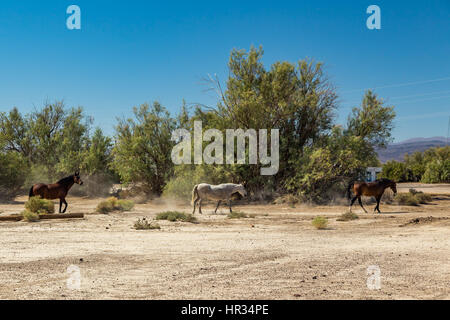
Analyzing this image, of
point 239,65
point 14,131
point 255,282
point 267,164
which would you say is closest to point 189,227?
point 255,282

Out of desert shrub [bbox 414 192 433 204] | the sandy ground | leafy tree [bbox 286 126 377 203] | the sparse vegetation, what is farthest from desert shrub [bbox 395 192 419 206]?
the sandy ground

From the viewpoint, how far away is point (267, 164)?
29.2 metres

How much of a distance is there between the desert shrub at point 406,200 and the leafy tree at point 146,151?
50.8 feet

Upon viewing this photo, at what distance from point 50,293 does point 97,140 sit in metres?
34.0

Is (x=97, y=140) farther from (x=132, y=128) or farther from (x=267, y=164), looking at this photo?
(x=267, y=164)

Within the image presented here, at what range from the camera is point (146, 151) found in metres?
34.5

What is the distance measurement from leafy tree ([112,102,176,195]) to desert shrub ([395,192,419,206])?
15.5m

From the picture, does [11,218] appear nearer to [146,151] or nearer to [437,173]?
[146,151]

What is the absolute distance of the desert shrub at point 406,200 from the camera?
87.8 feet

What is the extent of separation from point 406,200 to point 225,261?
20.3 meters

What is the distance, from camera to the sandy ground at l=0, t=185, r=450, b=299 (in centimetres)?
709

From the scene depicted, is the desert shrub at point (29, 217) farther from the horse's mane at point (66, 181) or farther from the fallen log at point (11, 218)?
the horse's mane at point (66, 181)

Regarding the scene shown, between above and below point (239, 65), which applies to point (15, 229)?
below

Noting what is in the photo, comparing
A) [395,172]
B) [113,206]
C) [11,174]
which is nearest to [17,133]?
[11,174]
